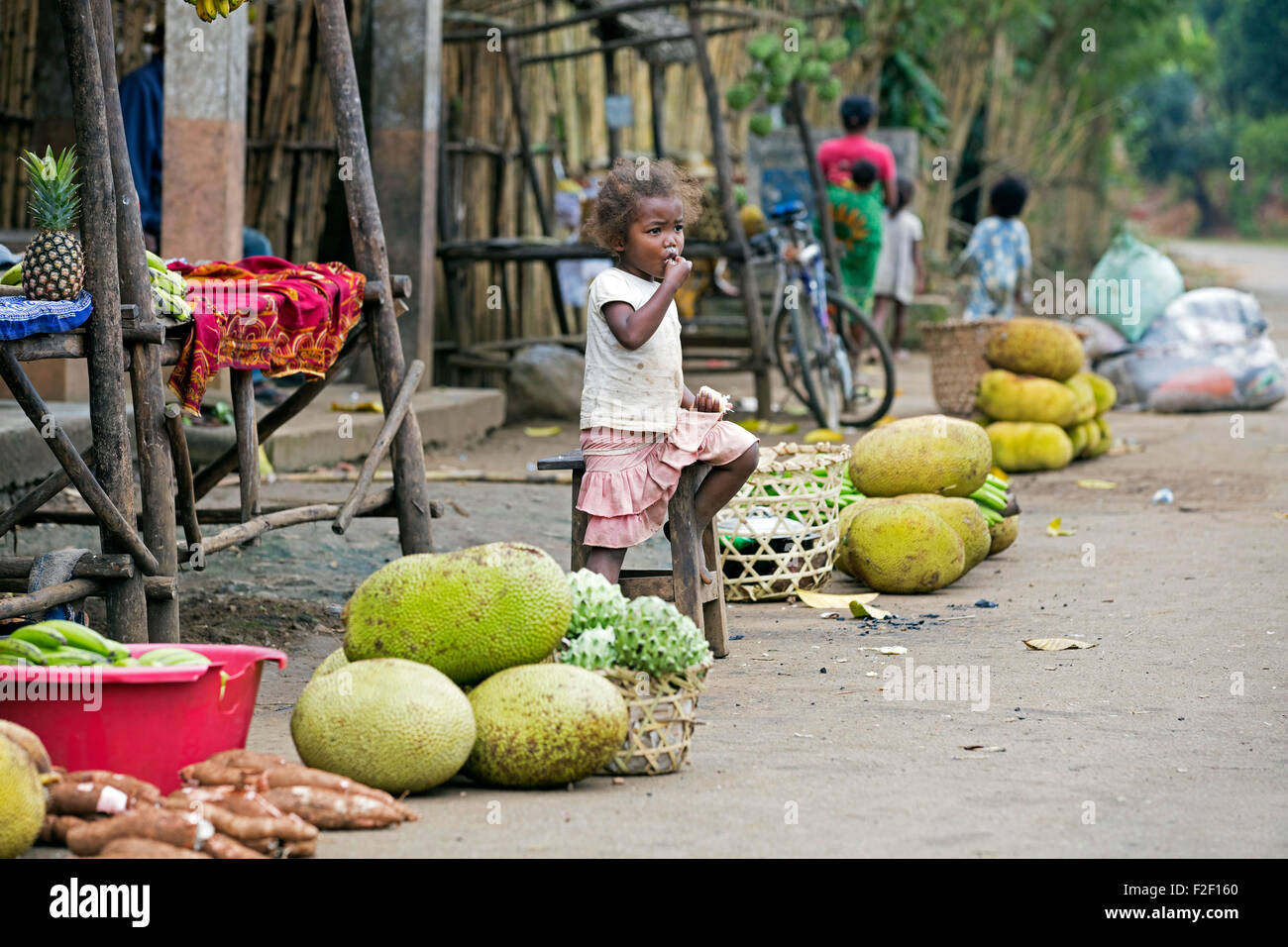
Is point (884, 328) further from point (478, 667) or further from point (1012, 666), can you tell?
point (478, 667)

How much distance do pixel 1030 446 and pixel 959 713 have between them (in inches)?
178

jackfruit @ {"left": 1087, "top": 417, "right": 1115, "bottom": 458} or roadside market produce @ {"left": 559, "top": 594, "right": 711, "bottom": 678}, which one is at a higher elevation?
roadside market produce @ {"left": 559, "top": 594, "right": 711, "bottom": 678}

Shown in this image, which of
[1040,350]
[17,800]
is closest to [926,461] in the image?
[1040,350]

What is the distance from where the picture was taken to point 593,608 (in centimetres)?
329

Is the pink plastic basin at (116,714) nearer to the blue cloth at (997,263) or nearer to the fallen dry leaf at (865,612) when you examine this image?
the fallen dry leaf at (865,612)

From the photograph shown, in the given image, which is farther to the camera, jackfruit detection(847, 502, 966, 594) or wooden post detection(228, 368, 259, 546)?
jackfruit detection(847, 502, 966, 594)

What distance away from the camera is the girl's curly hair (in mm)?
4082

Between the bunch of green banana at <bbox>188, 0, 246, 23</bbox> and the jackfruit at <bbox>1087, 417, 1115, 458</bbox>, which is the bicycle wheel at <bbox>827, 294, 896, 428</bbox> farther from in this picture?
the bunch of green banana at <bbox>188, 0, 246, 23</bbox>

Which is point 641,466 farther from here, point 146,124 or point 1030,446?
point 146,124

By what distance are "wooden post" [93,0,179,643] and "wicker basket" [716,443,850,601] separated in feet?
6.46

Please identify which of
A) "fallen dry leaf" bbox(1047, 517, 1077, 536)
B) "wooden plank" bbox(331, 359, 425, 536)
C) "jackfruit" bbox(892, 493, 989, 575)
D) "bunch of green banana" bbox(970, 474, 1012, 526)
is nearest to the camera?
"wooden plank" bbox(331, 359, 425, 536)

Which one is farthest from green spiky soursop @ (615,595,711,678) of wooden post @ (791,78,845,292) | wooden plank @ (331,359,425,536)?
wooden post @ (791,78,845,292)

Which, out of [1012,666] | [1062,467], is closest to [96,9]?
[1012,666]
